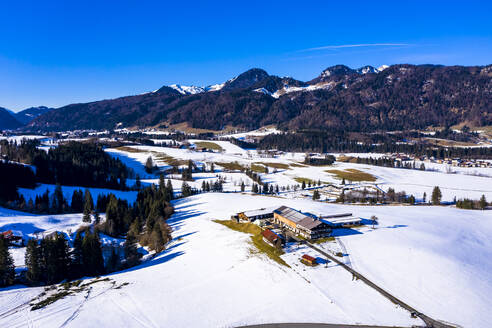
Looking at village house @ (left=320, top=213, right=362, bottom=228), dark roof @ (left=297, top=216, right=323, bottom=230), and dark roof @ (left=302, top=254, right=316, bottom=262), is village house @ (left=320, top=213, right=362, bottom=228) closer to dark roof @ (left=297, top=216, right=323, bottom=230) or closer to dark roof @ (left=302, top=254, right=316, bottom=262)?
dark roof @ (left=297, top=216, right=323, bottom=230)

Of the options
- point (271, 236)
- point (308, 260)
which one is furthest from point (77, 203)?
point (308, 260)

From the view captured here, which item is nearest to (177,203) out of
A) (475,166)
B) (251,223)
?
(251,223)

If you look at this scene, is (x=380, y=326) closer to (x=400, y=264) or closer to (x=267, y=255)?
(x=400, y=264)

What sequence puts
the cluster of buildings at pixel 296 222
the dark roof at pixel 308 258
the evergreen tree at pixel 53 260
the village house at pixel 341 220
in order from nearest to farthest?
the evergreen tree at pixel 53 260 → the dark roof at pixel 308 258 → the cluster of buildings at pixel 296 222 → the village house at pixel 341 220

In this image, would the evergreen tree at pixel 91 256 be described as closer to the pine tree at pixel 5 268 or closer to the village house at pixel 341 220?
the pine tree at pixel 5 268

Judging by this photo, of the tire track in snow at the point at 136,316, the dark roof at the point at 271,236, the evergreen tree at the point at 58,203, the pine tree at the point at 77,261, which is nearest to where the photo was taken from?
the tire track in snow at the point at 136,316

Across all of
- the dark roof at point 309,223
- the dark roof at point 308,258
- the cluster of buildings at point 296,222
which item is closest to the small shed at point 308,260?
the dark roof at point 308,258

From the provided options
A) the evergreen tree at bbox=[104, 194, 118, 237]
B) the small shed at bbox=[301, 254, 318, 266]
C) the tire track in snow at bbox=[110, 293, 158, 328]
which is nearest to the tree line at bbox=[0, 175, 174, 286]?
the evergreen tree at bbox=[104, 194, 118, 237]
